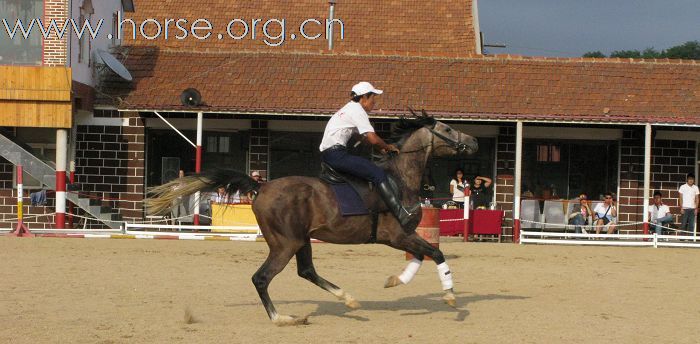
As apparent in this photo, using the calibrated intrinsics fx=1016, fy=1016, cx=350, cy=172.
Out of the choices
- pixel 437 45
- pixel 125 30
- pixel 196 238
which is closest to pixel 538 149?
pixel 437 45

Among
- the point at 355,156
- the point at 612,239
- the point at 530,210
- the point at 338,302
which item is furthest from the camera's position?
the point at 530,210

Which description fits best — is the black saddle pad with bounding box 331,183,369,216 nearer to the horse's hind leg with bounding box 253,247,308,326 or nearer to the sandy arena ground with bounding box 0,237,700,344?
the horse's hind leg with bounding box 253,247,308,326

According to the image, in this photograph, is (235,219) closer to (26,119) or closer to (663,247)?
(26,119)

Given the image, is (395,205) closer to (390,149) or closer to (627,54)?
(390,149)

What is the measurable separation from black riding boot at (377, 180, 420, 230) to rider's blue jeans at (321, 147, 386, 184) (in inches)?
3.2

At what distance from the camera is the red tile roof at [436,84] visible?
24672 millimetres

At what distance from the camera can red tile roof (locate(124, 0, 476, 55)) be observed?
3173 centimetres

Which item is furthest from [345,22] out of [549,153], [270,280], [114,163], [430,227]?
[270,280]

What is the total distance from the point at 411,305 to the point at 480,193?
13.8m

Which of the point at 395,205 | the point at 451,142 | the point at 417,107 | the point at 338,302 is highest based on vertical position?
the point at 417,107

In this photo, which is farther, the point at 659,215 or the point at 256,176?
the point at 659,215

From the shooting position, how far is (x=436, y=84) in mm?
25953

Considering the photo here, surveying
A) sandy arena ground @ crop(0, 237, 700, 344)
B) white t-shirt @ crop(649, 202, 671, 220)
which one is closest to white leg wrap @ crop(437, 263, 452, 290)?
sandy arena ground @ crop(0, 237, 700, 344)

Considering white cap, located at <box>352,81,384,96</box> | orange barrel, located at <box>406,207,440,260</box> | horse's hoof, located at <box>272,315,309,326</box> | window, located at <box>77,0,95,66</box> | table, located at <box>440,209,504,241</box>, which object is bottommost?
horse's hoof, located at <box>272,315,309,326</box>
